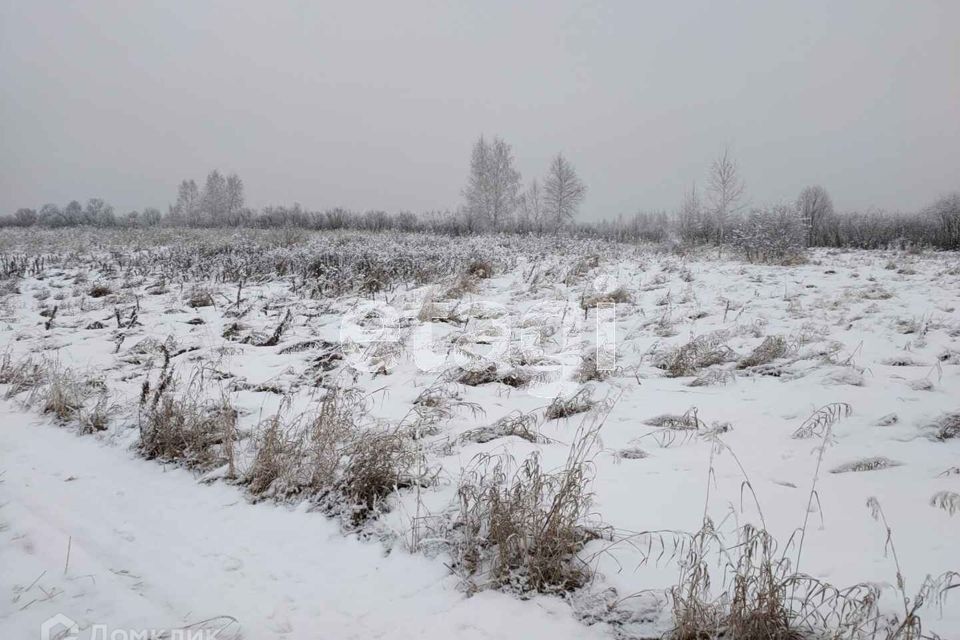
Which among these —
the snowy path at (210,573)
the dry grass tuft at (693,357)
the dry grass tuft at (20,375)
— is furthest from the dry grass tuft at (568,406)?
the dry grass tuft at (20,375)

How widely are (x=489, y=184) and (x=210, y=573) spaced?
37.8 m

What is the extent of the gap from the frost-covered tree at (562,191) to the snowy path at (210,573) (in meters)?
34.7

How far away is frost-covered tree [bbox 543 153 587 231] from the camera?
118 ft

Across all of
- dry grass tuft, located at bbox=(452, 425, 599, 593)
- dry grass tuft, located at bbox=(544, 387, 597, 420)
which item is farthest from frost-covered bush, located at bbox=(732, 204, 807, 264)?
dry grass tuft, located at bbox=(452, 425, 599, 593)

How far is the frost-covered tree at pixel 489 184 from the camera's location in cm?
3788

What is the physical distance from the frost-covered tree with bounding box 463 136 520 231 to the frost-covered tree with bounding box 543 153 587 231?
12.0 ft

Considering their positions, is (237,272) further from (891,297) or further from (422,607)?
(891,297)

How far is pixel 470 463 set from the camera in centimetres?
320

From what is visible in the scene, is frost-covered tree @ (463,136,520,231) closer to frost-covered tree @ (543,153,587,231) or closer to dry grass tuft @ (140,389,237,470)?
frost-covered tree @ (543,153,587,231)

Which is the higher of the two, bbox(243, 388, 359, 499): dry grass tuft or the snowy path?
bbox(243, 388, 359, 499): dry grass tuft

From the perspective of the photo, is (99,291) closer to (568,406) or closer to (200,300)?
(200,300)

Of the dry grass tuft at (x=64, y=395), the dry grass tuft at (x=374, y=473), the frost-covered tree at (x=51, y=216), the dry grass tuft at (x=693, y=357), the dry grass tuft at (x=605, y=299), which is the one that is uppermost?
the frost-covered tree at (x=51, y=216)

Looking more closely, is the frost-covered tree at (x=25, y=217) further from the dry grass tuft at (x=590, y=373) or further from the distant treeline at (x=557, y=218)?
the dry grass tuft at (x=590, y=373)

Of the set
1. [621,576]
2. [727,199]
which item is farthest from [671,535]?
[727,199]
